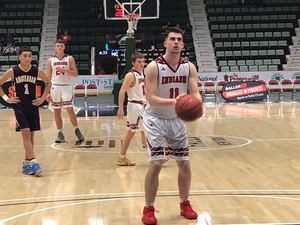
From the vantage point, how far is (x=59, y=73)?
26.8 ft

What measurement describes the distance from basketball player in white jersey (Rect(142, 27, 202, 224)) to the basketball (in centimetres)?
19

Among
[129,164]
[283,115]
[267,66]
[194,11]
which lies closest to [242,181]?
[129,164]

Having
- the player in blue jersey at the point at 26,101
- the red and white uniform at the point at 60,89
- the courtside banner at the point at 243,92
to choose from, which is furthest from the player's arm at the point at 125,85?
the courtside banner at the point at 243,92

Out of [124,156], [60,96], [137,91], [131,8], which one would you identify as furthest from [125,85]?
[131,8]

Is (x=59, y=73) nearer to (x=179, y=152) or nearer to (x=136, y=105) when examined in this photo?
(x=136, y=105)

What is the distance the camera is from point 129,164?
20.2 feet

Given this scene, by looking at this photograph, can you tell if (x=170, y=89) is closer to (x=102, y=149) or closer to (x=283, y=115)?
(x=102, y=149)

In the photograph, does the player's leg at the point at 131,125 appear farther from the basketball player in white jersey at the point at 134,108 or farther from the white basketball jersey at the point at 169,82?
the white basketball jersey at the point at 169,82

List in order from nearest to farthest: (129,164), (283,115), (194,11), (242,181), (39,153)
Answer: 1. (242,181)
2. (129,164)
3. (39,153)
4. (283,115)
5. (194,11)

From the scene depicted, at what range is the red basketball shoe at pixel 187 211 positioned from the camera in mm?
3797

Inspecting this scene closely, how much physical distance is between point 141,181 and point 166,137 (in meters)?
1.45

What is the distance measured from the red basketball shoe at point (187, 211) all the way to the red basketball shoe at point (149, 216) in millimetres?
293

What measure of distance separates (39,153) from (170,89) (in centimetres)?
392

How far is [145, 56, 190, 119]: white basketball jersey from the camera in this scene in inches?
151
